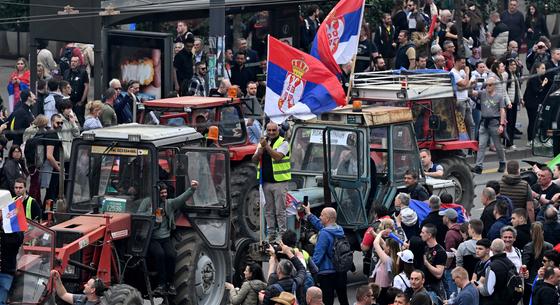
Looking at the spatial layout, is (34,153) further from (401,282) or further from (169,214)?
(401,282)

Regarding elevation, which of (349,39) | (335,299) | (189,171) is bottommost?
(335,299)

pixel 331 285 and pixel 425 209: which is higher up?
pixel 425 209

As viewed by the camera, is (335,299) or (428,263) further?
(335,299)

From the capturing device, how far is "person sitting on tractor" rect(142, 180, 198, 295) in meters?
18.2

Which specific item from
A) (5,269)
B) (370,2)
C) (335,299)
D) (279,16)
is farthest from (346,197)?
(370,2)

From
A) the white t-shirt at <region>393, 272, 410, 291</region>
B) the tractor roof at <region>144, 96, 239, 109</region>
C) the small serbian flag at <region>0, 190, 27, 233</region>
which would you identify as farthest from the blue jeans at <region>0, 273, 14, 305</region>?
the tractor roof at <region>144, 96, 239, 109</region>

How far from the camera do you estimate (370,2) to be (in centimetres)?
3603

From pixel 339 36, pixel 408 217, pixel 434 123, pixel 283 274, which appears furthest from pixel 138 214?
pixel 434 123

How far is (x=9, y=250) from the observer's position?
53.2 ft

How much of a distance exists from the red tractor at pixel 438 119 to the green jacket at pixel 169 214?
6350mm

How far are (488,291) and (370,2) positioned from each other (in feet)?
63.2

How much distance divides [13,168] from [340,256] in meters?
5.85

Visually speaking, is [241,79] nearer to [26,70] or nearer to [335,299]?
[26,70]

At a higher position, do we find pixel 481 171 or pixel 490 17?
pixel 490 17
